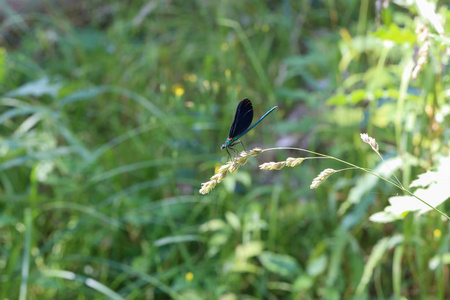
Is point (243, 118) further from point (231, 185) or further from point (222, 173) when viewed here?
point (231, 185)

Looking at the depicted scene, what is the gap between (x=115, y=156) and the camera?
271 cm

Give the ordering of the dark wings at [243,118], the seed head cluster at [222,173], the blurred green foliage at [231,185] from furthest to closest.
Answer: the blurred green foliage at [231,185] < the dark wings at [243,118] < the seed head cluster at [222,173]

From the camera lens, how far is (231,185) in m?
2.02

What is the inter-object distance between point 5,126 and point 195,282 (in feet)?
5.74

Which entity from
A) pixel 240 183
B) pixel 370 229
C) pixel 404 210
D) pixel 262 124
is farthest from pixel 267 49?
pixel 404 210

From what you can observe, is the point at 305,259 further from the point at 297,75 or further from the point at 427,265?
the point at 297,75

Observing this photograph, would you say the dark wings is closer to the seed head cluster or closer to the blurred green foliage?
the seed head cluster

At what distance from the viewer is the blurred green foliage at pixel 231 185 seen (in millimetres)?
1715

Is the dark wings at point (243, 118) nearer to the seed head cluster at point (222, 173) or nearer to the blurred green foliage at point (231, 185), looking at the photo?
the seed head cluster at point (222, 173)

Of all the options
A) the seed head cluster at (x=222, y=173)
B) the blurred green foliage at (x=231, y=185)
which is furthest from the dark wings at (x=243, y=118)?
the blurred green foliage at (x=231, y=185)

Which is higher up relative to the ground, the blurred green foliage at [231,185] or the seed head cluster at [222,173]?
the seed head cluster at [222,173]

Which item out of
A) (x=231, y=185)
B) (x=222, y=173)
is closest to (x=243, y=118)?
(x=222, y=173)

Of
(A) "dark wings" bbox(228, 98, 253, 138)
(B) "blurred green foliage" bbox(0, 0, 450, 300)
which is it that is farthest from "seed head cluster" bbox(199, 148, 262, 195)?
(B) "blurred green foliage" bbox(0, 0, 450, 300)

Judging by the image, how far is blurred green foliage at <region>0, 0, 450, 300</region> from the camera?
67.5 inches
